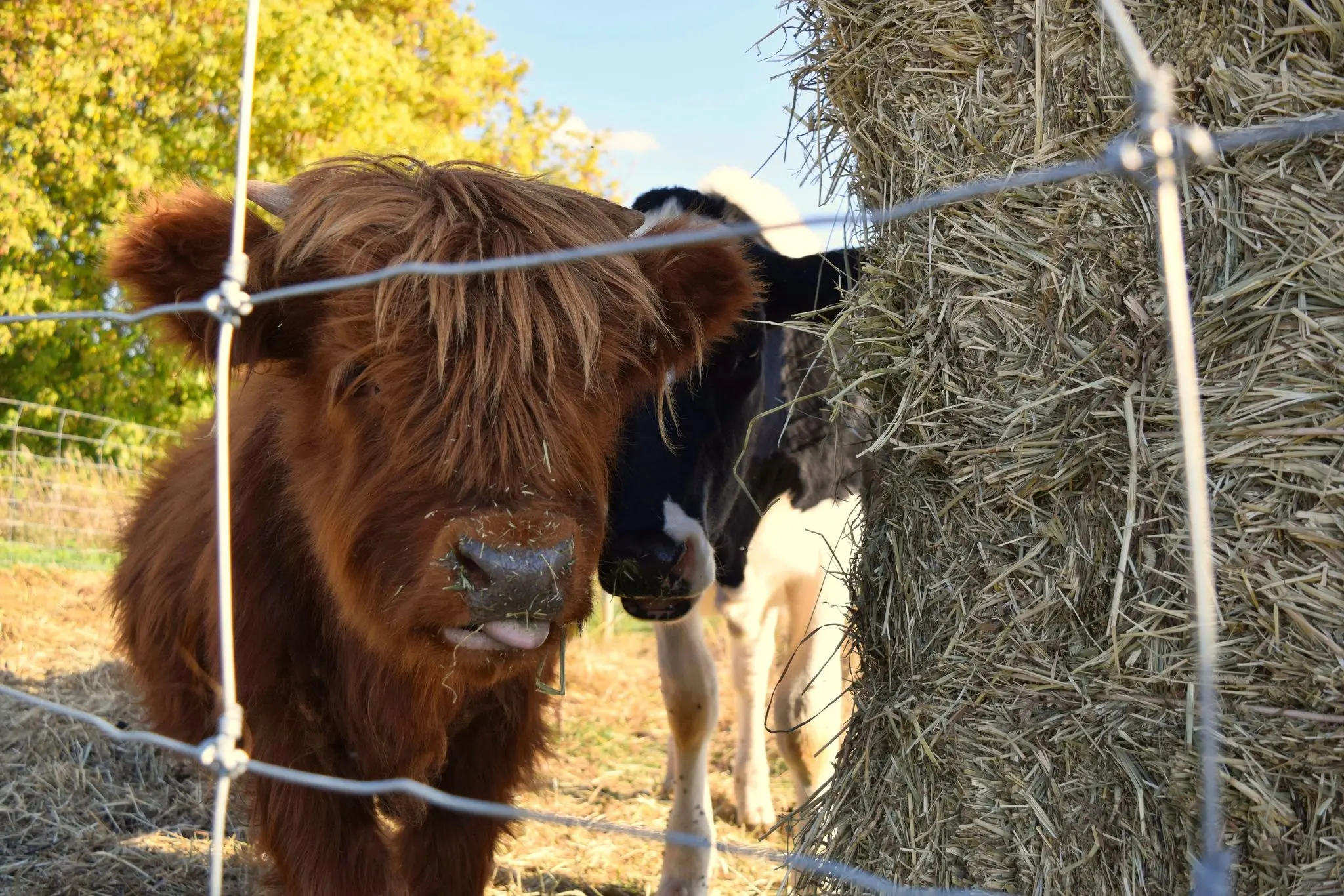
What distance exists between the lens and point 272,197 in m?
2.72

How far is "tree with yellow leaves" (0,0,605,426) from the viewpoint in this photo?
11273 millimetres

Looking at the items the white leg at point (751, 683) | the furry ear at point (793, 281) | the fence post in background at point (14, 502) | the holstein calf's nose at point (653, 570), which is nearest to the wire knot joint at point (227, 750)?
the holstein calf's nose at point (653, 570)

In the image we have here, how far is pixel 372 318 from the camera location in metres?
2.37

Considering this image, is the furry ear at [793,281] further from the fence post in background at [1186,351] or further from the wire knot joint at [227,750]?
the fence post in background at [1186,351]

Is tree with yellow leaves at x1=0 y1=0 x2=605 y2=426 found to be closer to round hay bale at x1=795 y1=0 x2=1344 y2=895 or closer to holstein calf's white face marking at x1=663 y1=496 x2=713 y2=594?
holstein calf's white face marking at x1=663 y1=496 x2=713 y2=594

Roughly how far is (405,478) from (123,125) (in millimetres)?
11277

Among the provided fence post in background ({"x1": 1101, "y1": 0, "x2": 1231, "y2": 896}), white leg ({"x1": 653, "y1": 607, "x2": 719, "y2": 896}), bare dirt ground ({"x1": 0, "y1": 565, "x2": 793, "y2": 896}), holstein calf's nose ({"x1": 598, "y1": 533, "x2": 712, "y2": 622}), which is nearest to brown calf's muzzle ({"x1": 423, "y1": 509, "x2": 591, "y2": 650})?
holstein calf's nose ({"x1": 598, "y1": 533, "x2": 712, "y2": 622})

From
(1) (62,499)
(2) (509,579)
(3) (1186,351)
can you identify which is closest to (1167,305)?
(3) (1186,351)

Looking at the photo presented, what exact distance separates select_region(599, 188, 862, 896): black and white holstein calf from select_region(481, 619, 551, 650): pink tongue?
1.01 metres

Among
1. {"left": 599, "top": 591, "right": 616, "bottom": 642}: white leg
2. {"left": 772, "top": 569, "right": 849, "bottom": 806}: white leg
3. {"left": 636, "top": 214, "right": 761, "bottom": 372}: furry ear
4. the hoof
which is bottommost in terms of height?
the hoof

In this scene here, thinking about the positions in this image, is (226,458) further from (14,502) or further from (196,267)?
(14,502)

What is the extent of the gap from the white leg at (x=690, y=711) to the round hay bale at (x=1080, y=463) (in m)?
1.74

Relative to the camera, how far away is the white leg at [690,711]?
4234mm

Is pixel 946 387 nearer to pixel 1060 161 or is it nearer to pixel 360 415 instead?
pixel 1060 161
